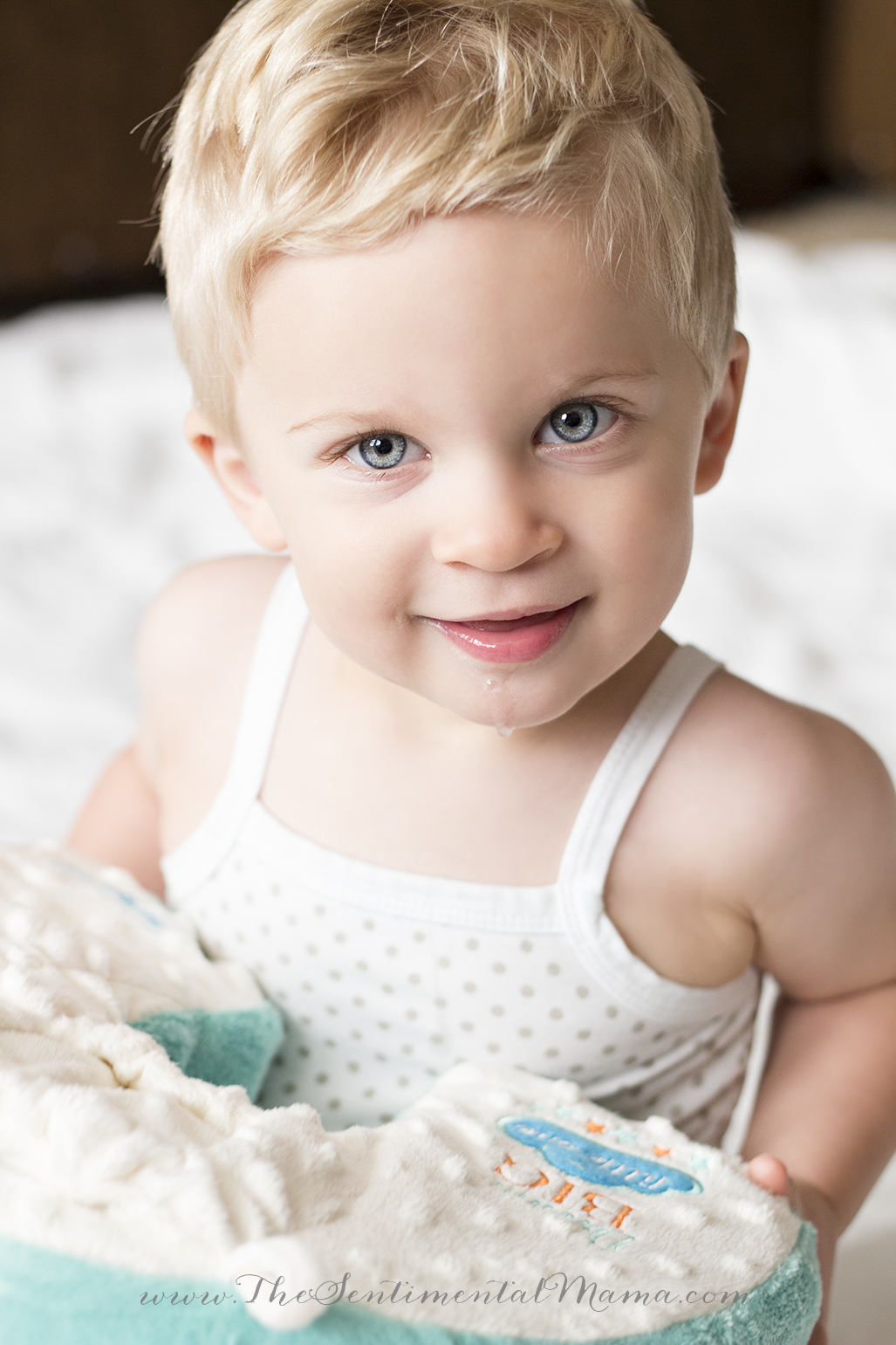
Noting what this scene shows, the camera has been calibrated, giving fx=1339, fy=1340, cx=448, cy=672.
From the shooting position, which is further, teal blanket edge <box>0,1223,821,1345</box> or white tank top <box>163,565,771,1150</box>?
white tank top <box>163,565,771,1150</box>

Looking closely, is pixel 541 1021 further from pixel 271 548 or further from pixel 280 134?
pixel 280 134

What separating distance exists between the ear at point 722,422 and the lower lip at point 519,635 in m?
0.12

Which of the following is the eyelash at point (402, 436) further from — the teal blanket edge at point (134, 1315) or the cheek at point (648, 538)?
the teal blanket edge at point (134, 1315)

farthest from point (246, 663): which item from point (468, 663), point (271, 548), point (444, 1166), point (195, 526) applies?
point (195, 526)

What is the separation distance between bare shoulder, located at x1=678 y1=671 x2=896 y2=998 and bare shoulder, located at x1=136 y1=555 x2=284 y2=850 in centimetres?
30

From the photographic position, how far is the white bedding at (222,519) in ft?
4.11

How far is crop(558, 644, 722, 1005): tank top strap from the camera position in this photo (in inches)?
28.2

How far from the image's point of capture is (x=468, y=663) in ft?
2.06

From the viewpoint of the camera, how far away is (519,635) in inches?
24.2

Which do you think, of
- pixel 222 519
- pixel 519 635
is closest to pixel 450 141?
pixel 519 635

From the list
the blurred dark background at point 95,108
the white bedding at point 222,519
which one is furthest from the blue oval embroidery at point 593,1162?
the blurred dark background at point 95,108

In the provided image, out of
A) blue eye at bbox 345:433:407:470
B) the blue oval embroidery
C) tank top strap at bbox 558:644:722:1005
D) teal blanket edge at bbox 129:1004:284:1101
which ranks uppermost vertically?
blue eye at bbox 345:433:407:470

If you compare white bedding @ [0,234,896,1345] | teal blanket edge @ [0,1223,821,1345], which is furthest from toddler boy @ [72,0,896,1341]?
white bedding @ [0,234,896,1345]

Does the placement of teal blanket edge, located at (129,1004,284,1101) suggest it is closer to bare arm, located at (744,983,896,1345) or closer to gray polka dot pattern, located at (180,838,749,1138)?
gray polka dot pattern, located at (180,838,749,1138)
